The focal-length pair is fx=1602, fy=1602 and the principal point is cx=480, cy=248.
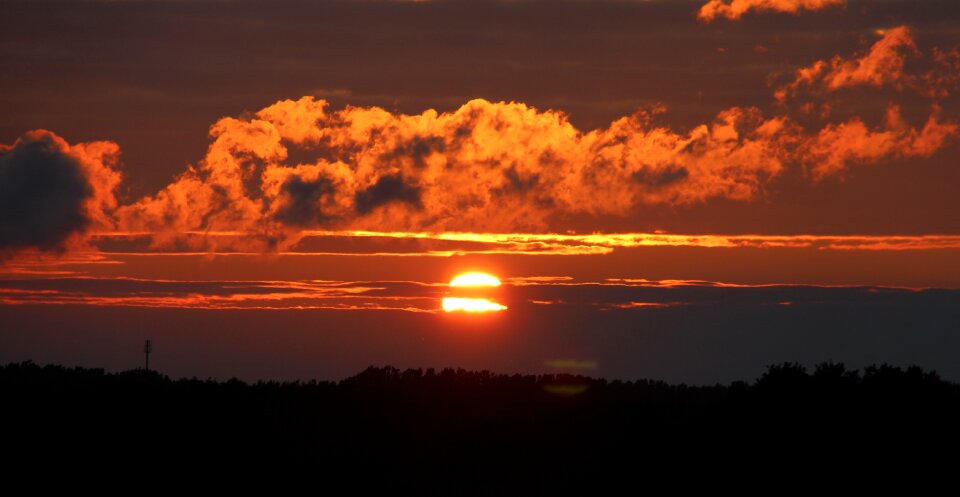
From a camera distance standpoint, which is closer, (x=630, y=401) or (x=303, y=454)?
(x=303, y=454)

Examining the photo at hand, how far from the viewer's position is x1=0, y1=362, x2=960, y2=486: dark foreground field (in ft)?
315

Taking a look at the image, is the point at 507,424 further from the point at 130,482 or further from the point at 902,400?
the point at 902,400

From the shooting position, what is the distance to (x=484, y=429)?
14850 cm

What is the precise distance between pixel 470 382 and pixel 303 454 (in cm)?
4769

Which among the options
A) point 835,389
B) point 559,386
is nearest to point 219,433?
point 559,386

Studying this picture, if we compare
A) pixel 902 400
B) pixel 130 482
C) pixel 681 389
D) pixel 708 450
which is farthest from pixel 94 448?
pixel 681 389

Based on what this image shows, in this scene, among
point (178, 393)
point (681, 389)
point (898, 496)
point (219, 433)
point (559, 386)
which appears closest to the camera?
point (898, 496)

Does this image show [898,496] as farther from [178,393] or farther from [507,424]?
[178,393]

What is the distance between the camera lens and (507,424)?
150 meters

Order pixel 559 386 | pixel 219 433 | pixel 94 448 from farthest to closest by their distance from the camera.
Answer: pixel 559 386, pixel 219 433, pixel 94 448

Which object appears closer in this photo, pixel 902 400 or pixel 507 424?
pixel 902 400

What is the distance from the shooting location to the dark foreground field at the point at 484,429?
96.0 m

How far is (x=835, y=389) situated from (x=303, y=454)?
50624 mm

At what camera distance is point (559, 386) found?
179 metres
